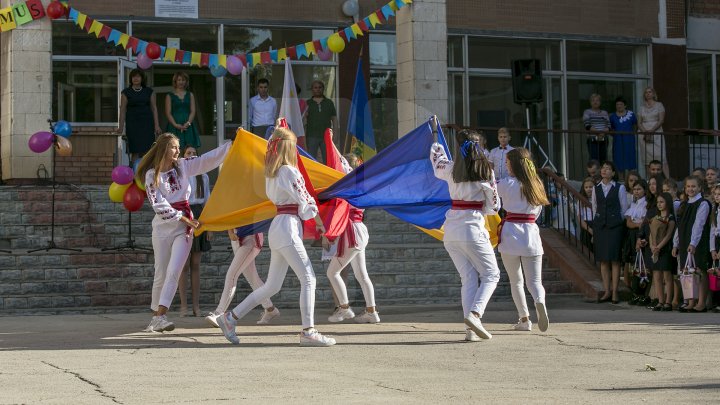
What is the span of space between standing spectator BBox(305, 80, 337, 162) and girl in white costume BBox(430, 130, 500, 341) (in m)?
9.16

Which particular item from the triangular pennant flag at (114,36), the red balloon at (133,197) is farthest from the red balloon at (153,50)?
the red balloon at (133,197)

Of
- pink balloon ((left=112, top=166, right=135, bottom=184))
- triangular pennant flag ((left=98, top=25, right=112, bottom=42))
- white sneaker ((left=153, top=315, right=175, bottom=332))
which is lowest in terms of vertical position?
white sneaker ((left=153, top=315, right=175, bottom=332))

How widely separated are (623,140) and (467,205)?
43.4 ft

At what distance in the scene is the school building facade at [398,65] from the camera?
23750 millimetres

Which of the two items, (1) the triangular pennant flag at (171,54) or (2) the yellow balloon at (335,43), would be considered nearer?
(1) the triangular pennant flag at (171,54)

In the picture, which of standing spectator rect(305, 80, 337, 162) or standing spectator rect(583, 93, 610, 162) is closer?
standing spectator rect(305, 80, 337, 162)

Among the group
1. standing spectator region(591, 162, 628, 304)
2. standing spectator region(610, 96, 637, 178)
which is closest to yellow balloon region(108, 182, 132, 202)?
standing spectator region(591, 162, 628, 304)

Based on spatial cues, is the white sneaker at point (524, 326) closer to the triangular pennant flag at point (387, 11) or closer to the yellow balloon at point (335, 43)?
the yellow balloon at point (335, 43)

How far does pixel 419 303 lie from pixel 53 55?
409 inches

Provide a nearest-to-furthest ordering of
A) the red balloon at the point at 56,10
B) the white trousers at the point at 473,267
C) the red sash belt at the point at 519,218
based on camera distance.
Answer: the white trousers at the point at 473,267 < the red sash belt at the point at 519,218 < the red balloon at the point at 56,10

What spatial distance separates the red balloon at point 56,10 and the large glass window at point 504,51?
8.88 meters

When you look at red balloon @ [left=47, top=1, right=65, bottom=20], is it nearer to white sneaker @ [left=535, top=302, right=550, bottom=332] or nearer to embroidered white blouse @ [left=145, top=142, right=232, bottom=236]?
embroidered white blouse @ [left=145, top=142, right=232, bottom=236]

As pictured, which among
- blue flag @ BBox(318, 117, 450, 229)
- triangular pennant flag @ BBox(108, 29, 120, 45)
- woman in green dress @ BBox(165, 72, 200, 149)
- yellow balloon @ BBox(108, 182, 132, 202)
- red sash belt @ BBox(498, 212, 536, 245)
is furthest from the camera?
triangular pennant flag @ BBox(108, 29, 120, 45)

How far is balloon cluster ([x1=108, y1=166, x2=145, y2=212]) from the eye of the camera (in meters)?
15.8
